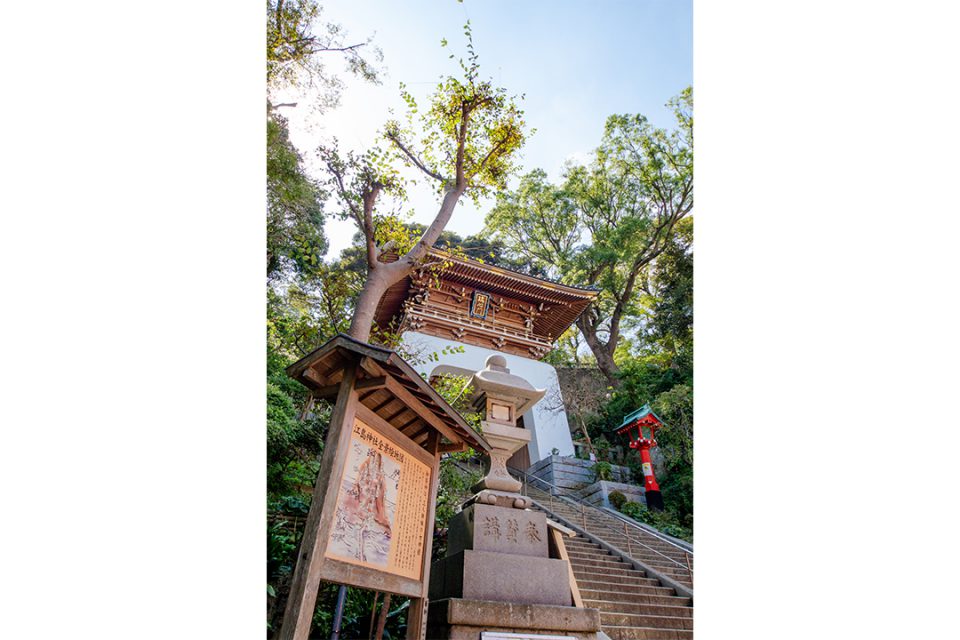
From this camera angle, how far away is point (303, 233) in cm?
896

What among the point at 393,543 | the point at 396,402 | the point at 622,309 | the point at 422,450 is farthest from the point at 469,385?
the point at 622,309

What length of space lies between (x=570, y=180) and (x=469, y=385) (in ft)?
57.9

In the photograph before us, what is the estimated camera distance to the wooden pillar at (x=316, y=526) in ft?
7.95

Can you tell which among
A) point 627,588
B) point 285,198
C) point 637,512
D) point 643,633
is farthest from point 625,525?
point 285,198

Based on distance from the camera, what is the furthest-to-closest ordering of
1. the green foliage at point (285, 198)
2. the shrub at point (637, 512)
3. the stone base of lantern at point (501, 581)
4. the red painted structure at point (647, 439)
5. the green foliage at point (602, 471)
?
the green foliage at point (602, 471)
the red painted structure at point (647, 439)
the shrub at point (637, 512)
the green foliage at point (285, 198)
the stone base of lantern at point (501, 581)

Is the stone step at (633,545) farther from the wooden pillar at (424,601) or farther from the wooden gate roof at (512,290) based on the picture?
the wooden gate roof at (512,290)

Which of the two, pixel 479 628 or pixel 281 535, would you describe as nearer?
pixel 479 628

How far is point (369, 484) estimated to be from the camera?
313 centimetres

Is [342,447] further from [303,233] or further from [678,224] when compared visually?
[678,224]

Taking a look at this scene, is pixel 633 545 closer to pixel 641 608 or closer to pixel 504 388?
pixel 641 608

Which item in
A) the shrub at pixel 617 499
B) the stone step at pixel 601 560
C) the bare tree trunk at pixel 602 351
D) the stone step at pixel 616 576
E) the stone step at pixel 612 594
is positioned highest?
the bare tree trunk at pixel 602 351

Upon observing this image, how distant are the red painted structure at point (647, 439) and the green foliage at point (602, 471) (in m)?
0.88

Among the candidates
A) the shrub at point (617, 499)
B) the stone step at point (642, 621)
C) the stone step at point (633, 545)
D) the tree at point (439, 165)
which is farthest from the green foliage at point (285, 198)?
the shrub at point (617, 499)

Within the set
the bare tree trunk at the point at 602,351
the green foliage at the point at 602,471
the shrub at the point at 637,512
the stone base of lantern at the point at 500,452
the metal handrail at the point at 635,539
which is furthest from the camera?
the bare tree trunk at the point at 602,351
